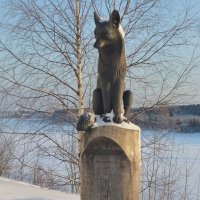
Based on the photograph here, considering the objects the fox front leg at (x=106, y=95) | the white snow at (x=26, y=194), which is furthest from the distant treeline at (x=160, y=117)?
the fox front leg at (x=106, y=95)

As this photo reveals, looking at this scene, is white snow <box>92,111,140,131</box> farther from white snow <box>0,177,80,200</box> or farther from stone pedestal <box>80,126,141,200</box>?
white snow <box>0,177,80,200</box>

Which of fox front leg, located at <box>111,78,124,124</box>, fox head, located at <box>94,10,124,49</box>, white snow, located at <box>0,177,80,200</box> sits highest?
fox head, located at <box>94,10,124,49</box>

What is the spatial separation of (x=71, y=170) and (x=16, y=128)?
4.09 ft

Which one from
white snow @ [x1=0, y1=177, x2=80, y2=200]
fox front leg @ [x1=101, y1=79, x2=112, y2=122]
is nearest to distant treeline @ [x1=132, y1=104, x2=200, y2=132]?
white snow @ [x1=0, y1=177, x2=80, y2=200]

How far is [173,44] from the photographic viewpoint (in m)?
6.76

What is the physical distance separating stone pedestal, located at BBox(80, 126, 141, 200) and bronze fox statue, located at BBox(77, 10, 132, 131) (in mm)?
85

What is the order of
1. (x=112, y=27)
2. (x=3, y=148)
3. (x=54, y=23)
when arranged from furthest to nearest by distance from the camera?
(x=3, y=148) < (x=54, y=23) < (x=112, y=27)

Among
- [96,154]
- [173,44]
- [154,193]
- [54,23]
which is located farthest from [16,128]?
[96,154]

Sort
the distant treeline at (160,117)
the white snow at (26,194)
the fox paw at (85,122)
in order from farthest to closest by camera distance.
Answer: the distant treeline at (160,117) → the white snow at (26,194) → the fox paw at (85,122)

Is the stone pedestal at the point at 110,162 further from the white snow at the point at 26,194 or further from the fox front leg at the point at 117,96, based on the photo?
the white snow at the point at 26,194

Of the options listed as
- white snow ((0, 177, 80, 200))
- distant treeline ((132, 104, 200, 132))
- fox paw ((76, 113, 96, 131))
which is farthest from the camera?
distant treeline ((132, 104, 200, 132))

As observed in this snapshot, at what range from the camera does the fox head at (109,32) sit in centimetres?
228

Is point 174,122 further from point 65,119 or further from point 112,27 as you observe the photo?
point 112,27

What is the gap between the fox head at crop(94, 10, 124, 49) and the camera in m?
2.28
